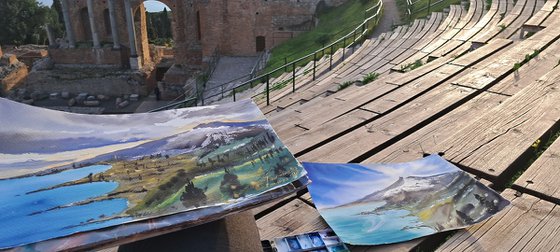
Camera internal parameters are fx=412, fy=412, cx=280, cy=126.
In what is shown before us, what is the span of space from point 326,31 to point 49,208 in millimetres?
20794

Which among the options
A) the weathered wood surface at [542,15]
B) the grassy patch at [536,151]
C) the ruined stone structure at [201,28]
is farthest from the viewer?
the ruined stone structure at [201,28]

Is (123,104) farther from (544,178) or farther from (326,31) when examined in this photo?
(544,178)

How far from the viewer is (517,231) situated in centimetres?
251

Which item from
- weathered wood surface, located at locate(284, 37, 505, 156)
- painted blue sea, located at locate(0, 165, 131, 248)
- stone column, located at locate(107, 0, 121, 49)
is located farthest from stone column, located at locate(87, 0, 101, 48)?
painted blue sea, located at locate(0, 165, 131, 248)

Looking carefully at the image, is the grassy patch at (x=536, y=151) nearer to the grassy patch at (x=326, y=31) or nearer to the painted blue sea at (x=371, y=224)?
the painted blue sea at (x=371, y=224)

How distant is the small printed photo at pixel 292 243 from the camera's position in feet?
8.09

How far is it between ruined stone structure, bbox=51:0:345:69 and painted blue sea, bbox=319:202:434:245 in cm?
2397

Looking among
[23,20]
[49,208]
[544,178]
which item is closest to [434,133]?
[544,178]

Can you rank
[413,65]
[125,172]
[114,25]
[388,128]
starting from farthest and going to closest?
[114,25] → [413,65] → [388,128] → [125,172]

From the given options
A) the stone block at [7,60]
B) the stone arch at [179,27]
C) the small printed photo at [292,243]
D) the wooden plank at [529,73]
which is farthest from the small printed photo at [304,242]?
the stone block at [7,60]

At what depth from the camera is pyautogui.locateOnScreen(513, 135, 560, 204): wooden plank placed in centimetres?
282

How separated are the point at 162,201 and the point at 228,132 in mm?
768

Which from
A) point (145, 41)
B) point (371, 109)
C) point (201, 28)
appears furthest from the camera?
point (145, 41)

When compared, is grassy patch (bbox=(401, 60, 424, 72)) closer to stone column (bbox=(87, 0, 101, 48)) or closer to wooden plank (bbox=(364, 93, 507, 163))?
wooden plank (bbox=(364, 93, 507, 163))
